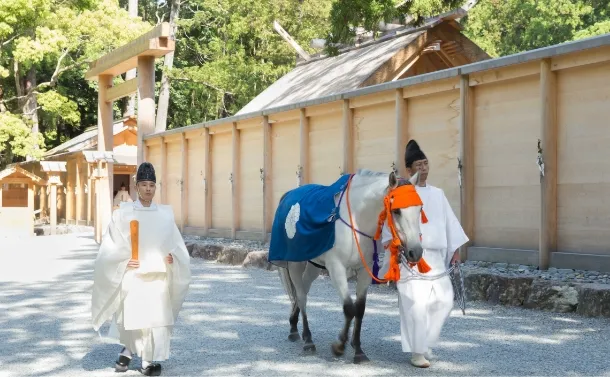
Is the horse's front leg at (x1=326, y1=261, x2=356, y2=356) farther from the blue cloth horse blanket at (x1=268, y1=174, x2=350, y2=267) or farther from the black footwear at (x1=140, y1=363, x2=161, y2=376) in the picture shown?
the black footwear at (x1=140, y1=363, x2=161, y2=376)

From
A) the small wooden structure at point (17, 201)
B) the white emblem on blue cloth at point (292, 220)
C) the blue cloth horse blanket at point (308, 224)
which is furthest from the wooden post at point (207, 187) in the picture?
the small wooden structure at point (17, 201)

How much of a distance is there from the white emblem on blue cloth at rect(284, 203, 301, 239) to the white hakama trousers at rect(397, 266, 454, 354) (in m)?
1.11

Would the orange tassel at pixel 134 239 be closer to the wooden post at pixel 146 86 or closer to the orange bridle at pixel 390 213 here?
the orange bridle at pixel 390 213

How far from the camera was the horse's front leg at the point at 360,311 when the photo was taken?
609 cm

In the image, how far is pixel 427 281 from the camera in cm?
602

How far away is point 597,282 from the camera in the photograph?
8.02 m

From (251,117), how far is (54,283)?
5.69m

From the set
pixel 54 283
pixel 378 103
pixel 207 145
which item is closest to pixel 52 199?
pixel 207 145

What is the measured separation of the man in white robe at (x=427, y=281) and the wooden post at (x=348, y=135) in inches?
266

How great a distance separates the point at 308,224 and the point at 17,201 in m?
24.4

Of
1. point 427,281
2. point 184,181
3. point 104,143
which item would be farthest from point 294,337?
point 104,143

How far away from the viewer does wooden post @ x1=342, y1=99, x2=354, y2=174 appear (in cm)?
1300

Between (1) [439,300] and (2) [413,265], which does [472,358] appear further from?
(2) [413,265]

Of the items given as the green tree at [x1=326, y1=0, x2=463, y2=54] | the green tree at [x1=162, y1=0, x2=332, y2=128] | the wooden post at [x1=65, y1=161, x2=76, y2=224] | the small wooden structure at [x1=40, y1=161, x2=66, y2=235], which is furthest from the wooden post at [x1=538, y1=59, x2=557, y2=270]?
the wooden post at [x1=65, y1=161, x2=76, y2=224]
